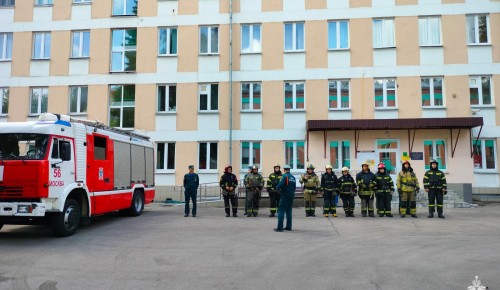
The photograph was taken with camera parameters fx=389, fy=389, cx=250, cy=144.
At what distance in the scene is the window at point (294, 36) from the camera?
20.5m

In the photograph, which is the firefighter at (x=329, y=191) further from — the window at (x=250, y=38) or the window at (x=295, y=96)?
the window at (x=250, y=38)


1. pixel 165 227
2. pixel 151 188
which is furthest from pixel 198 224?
pixel 151 188

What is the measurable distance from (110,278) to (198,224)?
5670mm

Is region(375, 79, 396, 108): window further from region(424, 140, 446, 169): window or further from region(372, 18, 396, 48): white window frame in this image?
region(424, 140, 446, 169): window

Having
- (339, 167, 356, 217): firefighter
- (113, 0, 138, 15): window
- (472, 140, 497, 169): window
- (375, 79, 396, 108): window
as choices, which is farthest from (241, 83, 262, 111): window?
(472, 140, 497, 169): window

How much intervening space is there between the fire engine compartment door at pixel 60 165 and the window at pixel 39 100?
552 inches

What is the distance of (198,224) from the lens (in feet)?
37.9

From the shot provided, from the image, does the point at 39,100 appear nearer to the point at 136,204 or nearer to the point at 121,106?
the point at 121,106

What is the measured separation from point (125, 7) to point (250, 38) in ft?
24.0

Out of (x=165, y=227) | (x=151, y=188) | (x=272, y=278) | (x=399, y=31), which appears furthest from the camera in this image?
(x=399, y=31)

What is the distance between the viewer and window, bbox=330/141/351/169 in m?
19.6

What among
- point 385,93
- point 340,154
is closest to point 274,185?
point 340,154

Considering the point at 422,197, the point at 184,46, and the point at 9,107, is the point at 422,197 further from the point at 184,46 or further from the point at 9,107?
the point at 9,107

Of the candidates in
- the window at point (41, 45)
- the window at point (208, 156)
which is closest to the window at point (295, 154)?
the window at point (208, 156)
